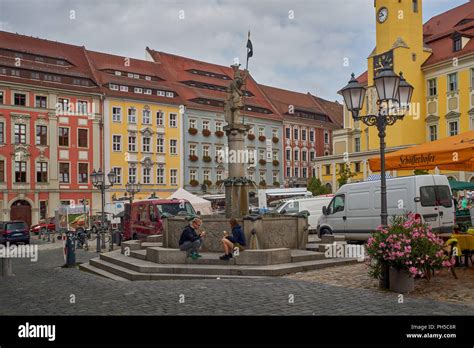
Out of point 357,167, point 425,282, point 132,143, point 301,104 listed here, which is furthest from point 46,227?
point 301,104

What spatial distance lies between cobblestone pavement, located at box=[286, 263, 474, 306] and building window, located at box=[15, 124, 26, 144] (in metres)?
41.5

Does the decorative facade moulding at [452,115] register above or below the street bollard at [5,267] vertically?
above

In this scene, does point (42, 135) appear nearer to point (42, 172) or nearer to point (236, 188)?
point (42, 172)

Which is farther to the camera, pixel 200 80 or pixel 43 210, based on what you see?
pixel 200 80

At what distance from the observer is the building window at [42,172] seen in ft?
160

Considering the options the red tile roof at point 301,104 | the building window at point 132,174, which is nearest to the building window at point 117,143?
the building window at point 132,174

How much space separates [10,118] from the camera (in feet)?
155

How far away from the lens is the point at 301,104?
73.4 m

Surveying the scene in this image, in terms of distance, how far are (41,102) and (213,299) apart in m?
44.6

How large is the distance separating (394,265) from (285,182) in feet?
189

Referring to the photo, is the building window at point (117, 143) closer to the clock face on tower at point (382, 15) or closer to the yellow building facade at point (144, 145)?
the yellow building facade at point (144, 145)

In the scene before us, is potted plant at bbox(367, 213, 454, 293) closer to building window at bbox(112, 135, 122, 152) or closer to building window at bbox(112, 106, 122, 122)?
building window at bbox(112, 135, 122, 152)

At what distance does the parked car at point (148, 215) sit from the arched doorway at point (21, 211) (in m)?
25.0
